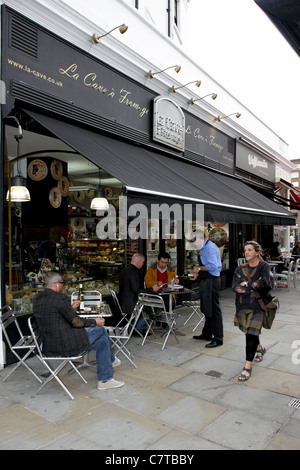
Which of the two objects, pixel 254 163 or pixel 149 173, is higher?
pixel 254 163

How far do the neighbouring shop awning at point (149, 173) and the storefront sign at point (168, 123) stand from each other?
1.14ft

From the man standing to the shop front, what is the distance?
45 cm

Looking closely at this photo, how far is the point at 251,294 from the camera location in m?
4.46

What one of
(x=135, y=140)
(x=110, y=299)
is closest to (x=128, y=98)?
(x=135, y=140)

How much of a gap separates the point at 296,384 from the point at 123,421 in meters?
2.21

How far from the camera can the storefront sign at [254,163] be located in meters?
12.2

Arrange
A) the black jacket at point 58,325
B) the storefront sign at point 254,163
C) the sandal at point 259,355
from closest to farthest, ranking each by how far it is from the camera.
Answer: the black jacket at point 58,325, the sandal at point 259,355, the storefront sign at point 254,163

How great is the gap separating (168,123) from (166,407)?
5.97 m

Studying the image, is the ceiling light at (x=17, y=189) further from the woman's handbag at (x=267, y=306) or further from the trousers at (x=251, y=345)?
the trousers at (x=251, y=345)

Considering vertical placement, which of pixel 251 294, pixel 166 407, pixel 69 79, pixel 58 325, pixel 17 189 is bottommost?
pixel 166 407

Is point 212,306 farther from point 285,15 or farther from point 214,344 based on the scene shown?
point 285,15

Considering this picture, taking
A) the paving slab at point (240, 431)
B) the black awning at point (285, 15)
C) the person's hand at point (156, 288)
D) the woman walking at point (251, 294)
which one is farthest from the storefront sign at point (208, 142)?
the black awning at point (285, 15)

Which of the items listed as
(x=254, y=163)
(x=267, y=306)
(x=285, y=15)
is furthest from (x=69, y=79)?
(x=254, y=163)
